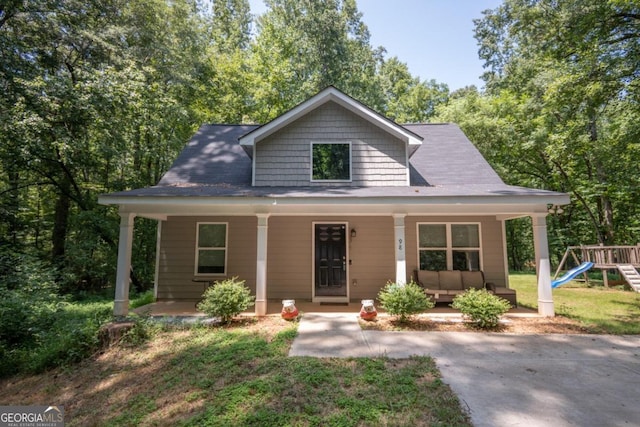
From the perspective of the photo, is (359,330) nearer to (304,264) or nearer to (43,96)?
(304,264)

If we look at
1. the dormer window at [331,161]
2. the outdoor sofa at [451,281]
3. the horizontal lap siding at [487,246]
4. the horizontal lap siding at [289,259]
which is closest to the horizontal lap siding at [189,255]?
the horizontal lap siding at [289,259]

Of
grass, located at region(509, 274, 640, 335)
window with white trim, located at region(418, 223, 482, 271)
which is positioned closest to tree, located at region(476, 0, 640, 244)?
window with white trim, located at region(418, 223, 482, 271)

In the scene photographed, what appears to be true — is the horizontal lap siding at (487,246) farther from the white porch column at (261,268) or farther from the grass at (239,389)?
the grass at (239,389)

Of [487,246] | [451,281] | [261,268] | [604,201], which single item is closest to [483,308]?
[451,281]

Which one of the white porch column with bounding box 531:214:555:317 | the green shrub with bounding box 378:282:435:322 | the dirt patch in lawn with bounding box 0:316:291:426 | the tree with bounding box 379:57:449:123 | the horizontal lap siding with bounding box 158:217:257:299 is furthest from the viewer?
the tree with bounding box 379:57:449:123

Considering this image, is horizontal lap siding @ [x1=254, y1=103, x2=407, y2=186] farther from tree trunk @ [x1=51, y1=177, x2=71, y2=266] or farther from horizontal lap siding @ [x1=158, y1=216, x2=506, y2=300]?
tree trunk @ [x1=51, y1=177, x2=71, y2=266]

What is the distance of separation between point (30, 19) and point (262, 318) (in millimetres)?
12269

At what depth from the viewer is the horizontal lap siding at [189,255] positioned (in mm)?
8539

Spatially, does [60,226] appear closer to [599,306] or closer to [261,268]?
[261,268]

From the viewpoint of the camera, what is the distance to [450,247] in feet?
27.4

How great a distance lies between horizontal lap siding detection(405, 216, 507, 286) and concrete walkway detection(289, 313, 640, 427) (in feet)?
9.44

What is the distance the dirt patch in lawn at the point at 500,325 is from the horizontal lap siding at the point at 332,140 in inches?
135

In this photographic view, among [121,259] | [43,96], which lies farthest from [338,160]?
[43,96]

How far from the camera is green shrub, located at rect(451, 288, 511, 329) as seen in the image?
5.73 metres
